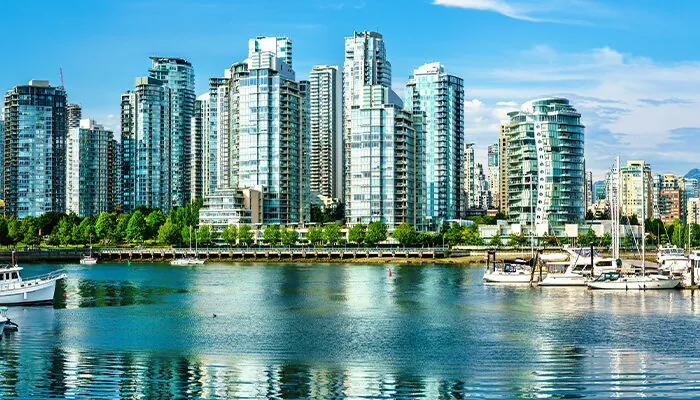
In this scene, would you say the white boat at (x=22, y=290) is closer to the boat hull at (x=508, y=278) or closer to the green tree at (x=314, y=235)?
the boat hull at (x=508, y=278)

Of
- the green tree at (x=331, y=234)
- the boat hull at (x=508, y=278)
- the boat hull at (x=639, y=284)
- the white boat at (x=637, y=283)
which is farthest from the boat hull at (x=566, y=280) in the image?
the green tree at (x=331, y=234)

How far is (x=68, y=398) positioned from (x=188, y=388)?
5.90 meters

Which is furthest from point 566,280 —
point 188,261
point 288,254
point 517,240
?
point 188,261

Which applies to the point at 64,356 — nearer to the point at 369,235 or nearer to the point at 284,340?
the point at 284,340

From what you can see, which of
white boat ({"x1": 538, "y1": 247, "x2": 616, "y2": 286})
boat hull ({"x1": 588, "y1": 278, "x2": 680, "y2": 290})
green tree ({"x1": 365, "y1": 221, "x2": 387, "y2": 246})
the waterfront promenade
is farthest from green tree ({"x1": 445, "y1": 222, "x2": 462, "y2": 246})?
boat hull ({"x1": 588, "y1": 278, "x2": 680, "y2": 290})

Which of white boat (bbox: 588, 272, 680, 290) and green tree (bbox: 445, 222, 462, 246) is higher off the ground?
green tree (bbox: 445, 222, 462, 246)

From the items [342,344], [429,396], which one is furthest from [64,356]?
[429,396]

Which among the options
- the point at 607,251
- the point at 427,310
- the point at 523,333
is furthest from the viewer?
the point at 607,251

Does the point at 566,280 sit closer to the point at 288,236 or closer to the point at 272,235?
the point at 288,236

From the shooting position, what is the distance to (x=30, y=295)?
7981 centimetres

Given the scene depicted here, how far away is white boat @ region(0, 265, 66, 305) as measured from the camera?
78375 millimetres

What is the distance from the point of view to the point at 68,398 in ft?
129

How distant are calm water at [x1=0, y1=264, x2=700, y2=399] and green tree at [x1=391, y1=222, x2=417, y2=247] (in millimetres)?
92818

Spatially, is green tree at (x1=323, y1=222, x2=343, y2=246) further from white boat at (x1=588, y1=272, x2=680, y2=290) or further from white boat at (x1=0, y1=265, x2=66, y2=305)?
white boat at (x1=0, y1=265, x2=66, y2=305)
